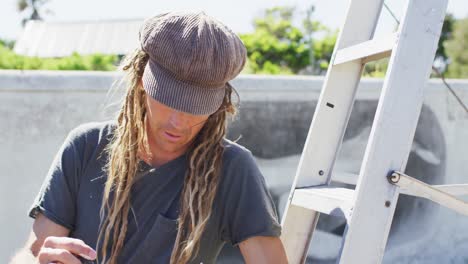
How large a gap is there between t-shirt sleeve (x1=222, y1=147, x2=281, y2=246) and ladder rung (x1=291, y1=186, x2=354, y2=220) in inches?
4.0

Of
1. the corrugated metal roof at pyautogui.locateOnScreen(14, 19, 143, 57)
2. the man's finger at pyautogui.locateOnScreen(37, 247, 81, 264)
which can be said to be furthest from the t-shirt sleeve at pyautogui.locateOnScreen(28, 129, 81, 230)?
the corrugated metal roof at pyautogui.locateOnScreen(14, 19, 143, 57)

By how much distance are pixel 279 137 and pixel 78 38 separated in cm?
1519

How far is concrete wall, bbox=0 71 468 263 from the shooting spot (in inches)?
132

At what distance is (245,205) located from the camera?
5.25 ft

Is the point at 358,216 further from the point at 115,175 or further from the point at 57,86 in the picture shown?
the point at 57,86

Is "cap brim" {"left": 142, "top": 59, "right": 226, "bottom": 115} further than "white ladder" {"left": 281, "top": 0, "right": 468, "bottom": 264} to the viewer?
Yes

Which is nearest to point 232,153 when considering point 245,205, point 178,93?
point 245,205

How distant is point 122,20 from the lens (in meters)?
18.9

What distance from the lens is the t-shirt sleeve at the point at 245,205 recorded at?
62.2 inches

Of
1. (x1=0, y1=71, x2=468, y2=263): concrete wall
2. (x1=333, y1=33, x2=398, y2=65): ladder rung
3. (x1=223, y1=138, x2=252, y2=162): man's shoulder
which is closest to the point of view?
(x1=333, y1=33, x2=398, y2=65): ladder rung

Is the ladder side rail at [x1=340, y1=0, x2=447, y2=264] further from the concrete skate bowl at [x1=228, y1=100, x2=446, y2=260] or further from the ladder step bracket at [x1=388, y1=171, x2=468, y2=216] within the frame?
the concrete skate bowl at [x1=228, y1=100, x2=446, y2=260]

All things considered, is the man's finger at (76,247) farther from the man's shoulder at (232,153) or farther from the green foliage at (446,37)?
the green foliage at (446,37)

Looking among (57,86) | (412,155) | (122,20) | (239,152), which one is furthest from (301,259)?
(122,20)

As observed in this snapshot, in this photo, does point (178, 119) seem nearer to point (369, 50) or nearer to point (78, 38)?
point (369, 50)
